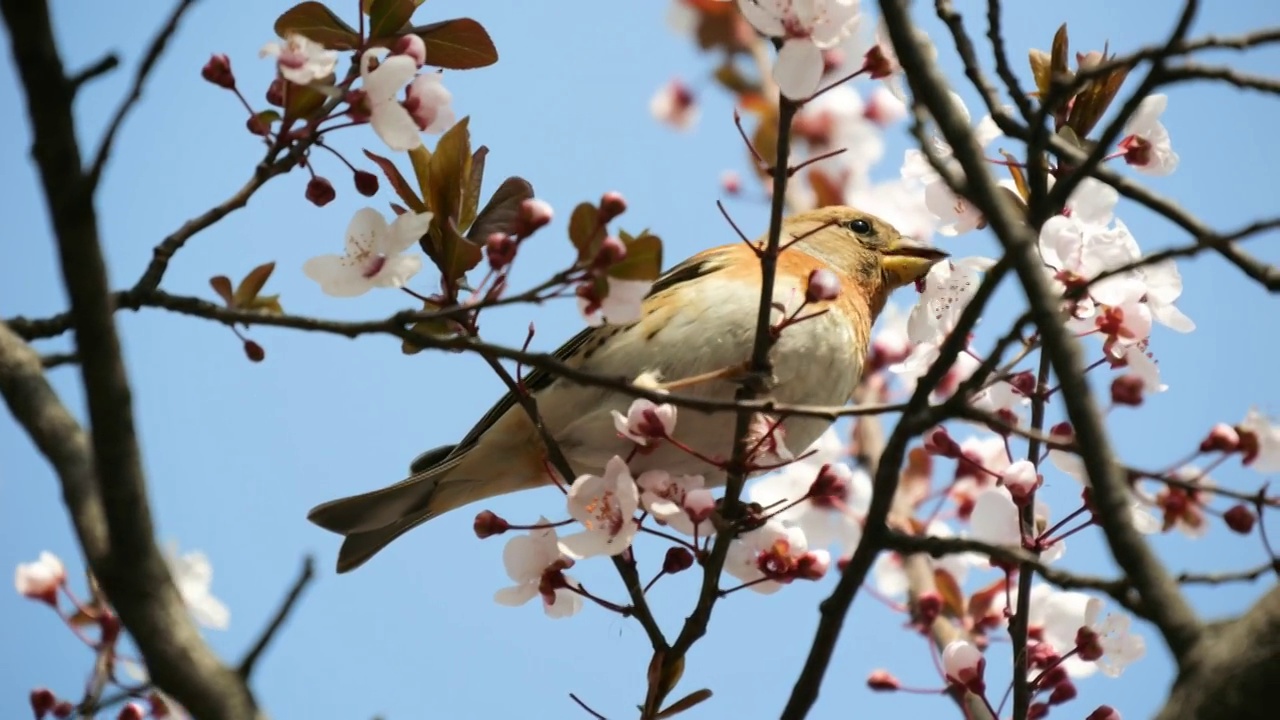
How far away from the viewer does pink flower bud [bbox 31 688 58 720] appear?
10.6 feet

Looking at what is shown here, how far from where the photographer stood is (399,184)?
3.02 m

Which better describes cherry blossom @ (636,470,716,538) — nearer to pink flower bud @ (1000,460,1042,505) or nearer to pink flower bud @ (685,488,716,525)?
pink flower bud @ (685,488,716,525)

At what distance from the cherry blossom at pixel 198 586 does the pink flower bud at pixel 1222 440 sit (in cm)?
279

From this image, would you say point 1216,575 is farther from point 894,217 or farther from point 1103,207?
point 894,217

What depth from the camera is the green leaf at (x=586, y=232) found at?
2596mm

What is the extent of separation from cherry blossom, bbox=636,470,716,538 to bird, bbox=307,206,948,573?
489 millimetres

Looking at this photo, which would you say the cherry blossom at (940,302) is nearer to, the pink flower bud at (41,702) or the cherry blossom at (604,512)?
the cherry blossom at (604,512)

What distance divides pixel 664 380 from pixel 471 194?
121cm

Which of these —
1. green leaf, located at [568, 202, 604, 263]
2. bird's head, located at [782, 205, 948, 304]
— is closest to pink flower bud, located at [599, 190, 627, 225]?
green leaf, located at [568, 202, 604, 263]

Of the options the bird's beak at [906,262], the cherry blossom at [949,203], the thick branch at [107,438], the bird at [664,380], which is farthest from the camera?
the bird's beak at [906,262]

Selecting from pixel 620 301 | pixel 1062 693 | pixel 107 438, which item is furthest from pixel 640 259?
pixel 1062 693

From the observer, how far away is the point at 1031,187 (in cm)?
270

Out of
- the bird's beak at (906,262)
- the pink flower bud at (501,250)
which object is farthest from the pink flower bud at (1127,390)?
the bird's beak at (906,262)

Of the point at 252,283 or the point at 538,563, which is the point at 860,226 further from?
the point at 252,283
